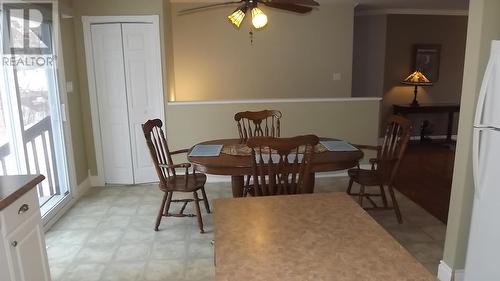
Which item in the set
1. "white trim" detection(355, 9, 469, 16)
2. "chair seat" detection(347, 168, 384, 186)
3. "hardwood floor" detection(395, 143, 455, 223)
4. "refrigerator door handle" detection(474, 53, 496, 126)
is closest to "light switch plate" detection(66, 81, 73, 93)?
"chair seat" detection(347, 168, 384, 186)

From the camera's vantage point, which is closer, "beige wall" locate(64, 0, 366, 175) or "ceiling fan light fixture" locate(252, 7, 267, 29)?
"ceiling fan light fixture" locate(252, 7, 267, 29)

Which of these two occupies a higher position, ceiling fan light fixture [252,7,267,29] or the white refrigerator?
ceiling fan light fixture [252,7,267,29]

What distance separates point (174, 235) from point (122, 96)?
2.06 m

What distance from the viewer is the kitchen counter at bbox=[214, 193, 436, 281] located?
3.40 ft

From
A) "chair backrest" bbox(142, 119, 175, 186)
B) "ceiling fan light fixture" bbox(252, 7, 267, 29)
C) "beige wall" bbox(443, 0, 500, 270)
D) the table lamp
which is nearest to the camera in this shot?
"beige wall" bbox(443, 0, 500, 270)

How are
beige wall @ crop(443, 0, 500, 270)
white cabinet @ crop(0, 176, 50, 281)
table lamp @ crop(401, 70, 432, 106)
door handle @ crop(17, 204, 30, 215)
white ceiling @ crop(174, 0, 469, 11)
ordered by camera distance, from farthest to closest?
1. table lamp @ crop(401, 70, 432, 106)
2. white ceiling @ crop(174, 0, 469, 11)
3. beige wall @ crop(443, 0, 500, 270)
4. door handle @ crop(17, 204, 30, 215)
5. white cabinet @ crop(0, 176, 50, 281)

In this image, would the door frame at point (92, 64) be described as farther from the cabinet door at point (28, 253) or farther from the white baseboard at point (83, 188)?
the cabinet door at point (28, 253)

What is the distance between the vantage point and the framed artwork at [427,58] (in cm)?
666

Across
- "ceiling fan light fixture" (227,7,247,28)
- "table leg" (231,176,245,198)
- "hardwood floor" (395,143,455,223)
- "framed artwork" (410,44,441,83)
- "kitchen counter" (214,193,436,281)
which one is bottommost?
"hardwood floor" (395,143,455,223)

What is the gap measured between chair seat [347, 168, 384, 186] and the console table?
359 centimetres

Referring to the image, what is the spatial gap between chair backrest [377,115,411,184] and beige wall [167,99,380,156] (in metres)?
1.35

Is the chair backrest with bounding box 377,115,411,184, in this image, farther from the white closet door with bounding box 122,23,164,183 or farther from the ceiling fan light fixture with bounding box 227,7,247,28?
the white closet door with bounding box 122,23,164,183

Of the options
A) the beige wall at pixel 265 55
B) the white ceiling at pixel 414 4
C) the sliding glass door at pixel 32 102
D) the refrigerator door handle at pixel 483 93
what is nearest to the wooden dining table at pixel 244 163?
the refrigerator door handle at pixel 483 93

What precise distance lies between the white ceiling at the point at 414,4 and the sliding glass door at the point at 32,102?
14.2 feet
